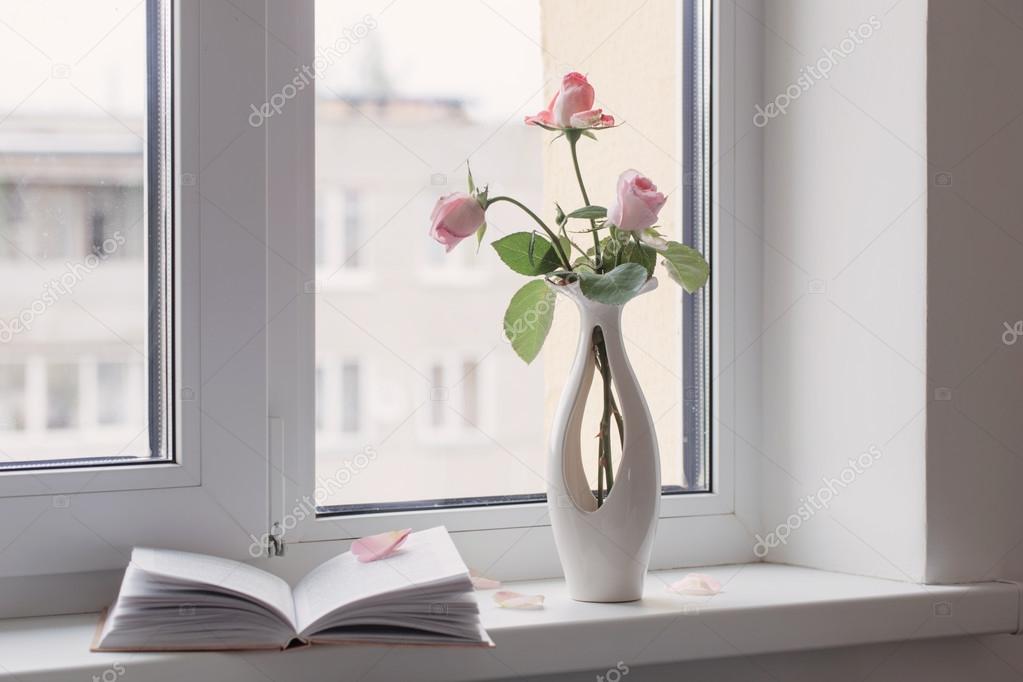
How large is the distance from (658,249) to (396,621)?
44cm

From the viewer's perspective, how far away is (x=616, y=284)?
0.97m

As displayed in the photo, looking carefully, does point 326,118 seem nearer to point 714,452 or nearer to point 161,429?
point 161,429

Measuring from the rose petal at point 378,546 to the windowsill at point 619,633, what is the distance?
10cm

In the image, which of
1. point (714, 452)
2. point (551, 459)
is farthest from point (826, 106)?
point (551, 459)

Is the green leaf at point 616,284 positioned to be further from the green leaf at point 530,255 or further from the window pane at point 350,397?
the window pane at point 350,397

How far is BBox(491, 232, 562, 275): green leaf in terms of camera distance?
103 centimetres

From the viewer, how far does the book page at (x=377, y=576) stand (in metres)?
0.87

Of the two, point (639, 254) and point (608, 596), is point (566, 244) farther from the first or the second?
point (608, 596)

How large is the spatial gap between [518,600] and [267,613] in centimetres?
27

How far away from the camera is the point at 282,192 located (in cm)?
107

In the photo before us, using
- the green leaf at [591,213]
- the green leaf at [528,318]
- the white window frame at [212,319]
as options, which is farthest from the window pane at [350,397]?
the green leaf at [591,213]
